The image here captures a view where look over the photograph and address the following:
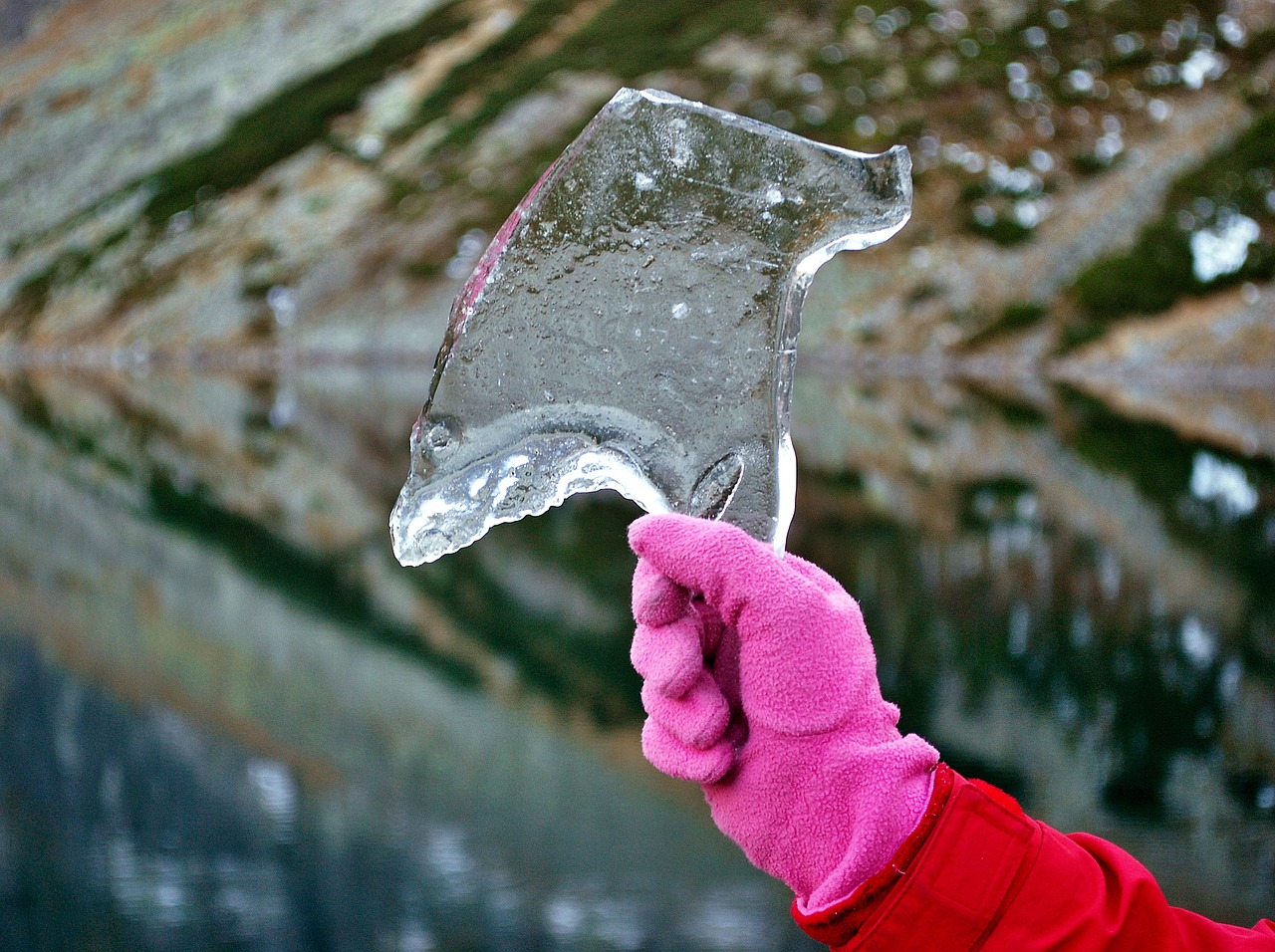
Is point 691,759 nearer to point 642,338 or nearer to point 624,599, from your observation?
point 642,338

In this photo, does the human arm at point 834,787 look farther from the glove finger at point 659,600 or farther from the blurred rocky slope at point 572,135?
the blurred rocky slope at point 572,135

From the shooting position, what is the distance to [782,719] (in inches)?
82.2

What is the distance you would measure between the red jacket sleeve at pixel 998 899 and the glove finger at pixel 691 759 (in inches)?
10.9

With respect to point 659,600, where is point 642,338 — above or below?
above

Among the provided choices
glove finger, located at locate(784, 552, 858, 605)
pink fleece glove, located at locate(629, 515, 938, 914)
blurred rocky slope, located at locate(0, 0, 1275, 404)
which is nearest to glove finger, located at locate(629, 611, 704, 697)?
pink fleece glove, located at locate(629, 515, 938, 914)

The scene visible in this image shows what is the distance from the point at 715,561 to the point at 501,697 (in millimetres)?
9470

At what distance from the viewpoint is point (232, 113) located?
271ft

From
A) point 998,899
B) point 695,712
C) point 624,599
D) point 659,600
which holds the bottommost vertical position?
point 624,599

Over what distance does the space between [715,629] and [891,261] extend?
2277 inches

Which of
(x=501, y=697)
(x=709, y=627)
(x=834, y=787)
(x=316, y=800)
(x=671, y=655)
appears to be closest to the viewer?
(x=834, y=787)

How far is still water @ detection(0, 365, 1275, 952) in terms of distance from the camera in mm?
8047

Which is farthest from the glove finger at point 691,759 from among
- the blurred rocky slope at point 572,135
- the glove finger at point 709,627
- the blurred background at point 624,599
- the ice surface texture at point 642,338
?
the blurred rocky slope at point 572,135

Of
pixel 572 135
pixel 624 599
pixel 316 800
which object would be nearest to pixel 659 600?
pixel 316 800

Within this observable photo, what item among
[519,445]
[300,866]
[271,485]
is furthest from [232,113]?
[519,445]
